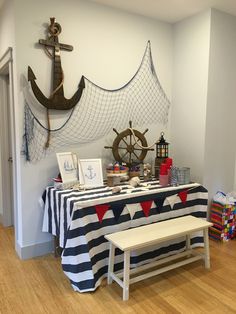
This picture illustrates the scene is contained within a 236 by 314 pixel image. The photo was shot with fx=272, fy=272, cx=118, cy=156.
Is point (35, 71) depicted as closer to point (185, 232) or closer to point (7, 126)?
point (7, 126)

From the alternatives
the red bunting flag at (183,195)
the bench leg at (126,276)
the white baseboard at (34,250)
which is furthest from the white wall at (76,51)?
the bench leg at (126,276)

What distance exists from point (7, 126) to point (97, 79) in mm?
1275

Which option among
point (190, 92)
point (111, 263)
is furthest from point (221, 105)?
point (111, 263)

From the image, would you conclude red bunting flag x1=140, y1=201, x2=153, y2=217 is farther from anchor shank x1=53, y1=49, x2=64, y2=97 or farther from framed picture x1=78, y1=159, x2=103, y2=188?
anchor shank x1=53, y1=49, x2=64, y2=97

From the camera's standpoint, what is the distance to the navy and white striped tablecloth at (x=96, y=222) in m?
2.12

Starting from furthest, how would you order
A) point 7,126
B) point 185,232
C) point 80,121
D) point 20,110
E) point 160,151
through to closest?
1. point 7,126
2. point 160,151
3. point 80,121
4. point 20,110
5. point 185,232

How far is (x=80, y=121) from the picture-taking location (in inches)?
111

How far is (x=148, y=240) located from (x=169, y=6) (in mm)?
2360

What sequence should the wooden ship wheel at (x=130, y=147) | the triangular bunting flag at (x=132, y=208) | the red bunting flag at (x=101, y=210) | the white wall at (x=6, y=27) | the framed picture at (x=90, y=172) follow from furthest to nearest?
the wooden ship wheel at (x=130, y=147) → the framed picture at (x=90, y=172) → the white wall at (x=6, y=27) → the triangular bunting flag at (x=132, y=208) → the red bunting flag at (x=101, y=210)

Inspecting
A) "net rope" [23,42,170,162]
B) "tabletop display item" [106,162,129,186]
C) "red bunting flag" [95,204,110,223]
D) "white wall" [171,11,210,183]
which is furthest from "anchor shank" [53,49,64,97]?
"white wall" [171,11,210,183]

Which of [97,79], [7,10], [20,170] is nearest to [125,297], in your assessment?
[20,170]

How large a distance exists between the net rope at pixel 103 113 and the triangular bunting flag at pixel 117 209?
0.87m

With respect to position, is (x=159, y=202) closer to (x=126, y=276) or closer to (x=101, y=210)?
(x=101, y=210)

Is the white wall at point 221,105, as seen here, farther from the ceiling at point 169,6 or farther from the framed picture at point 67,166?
the framed picture at point 67,166
